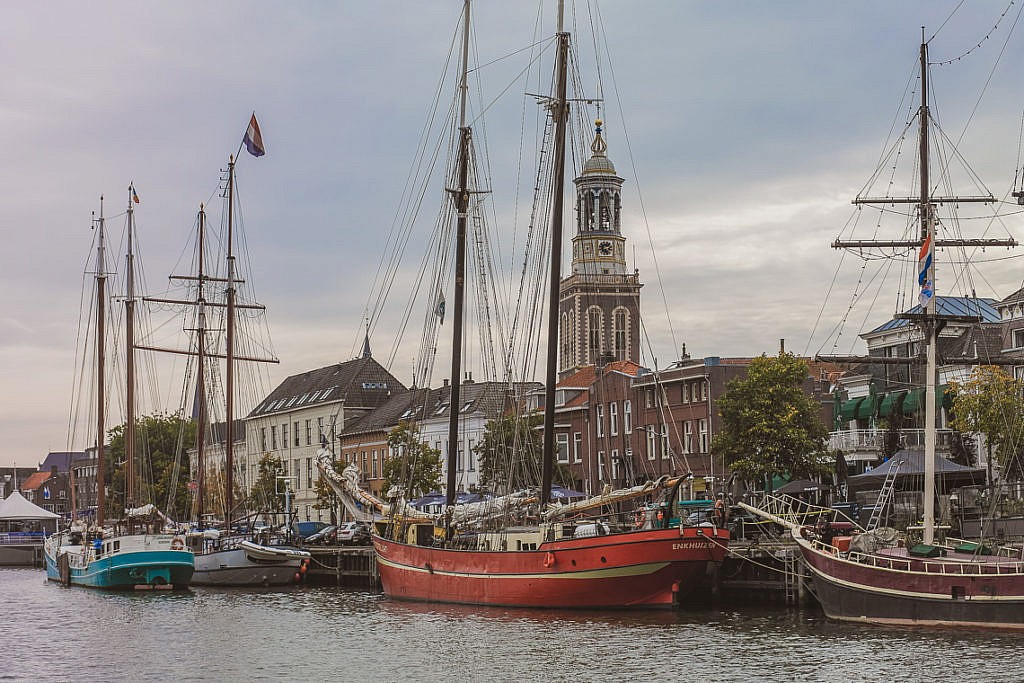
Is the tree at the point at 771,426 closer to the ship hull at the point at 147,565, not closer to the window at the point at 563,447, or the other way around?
the ship hull at the point at 147,565

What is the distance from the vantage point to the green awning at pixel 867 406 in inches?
3071

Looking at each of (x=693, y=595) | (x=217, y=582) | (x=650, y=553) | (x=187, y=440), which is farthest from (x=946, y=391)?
(x=187, y=440)

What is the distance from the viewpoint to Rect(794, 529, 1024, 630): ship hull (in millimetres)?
37219

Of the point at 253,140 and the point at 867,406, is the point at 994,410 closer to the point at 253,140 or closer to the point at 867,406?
the point at 867,406

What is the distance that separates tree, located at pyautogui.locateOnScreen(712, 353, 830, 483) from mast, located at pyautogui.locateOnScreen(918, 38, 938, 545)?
23645mm

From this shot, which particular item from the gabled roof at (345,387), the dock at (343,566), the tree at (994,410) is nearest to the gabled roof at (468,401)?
the gabled roof at (345,387)

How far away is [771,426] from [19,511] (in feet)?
304

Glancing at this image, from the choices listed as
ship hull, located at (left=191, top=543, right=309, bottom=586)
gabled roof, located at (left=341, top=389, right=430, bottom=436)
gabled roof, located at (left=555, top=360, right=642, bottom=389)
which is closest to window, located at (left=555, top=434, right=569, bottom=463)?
gabled roof, located at (left=555, top=360, right=642, bottom=389)

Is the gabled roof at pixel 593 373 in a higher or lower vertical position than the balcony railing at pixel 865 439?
higher

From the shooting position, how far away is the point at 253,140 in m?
74.7

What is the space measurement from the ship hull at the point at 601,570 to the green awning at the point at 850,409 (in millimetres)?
36087

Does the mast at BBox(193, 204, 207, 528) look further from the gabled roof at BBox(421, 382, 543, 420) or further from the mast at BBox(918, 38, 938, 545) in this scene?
the mast at BBox(918, 38, 938, 545)

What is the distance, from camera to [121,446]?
14538cm

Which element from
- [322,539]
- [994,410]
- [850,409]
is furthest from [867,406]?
[322,539]
